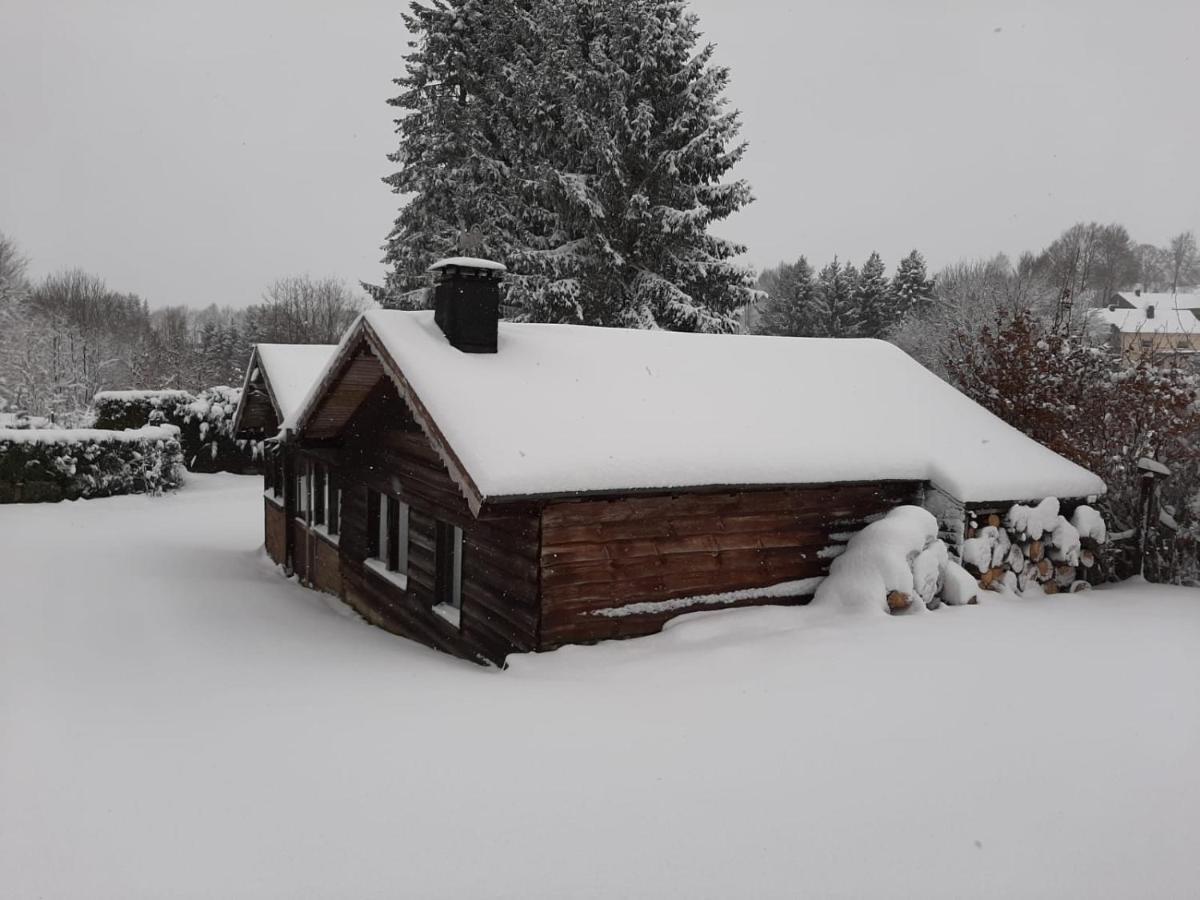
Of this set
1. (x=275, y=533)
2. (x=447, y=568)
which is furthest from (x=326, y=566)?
(x=447, y=568)

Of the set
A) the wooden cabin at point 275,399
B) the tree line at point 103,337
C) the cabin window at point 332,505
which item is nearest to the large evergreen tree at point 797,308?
the tree line at point 103,337

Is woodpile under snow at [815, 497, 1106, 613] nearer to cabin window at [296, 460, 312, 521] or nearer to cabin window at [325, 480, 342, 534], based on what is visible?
cabin window at [325, 480, 342, 534]

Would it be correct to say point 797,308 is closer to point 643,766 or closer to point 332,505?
point 332,505

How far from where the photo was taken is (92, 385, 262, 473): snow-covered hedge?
93.0 feet

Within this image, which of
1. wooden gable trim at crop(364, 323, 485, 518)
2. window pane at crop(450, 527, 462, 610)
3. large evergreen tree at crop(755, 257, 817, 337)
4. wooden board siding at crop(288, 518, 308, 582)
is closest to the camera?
wooden gable trim at crop(364, 323, 485, 518)

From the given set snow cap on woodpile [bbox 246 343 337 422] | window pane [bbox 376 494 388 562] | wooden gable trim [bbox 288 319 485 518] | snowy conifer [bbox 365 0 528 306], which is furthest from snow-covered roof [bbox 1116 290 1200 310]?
wooden gable trim [bbox 288 319 485 518]

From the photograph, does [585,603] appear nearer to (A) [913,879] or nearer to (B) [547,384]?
(B) [547,384]

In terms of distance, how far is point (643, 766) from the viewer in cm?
497

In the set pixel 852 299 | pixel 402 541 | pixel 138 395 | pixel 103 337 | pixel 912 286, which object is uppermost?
pixel 912 286

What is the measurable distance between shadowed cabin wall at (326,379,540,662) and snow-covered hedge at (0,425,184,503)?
50.2 ft

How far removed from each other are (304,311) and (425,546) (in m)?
44.4

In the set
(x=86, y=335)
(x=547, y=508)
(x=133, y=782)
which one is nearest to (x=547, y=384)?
(x=547, y=508)

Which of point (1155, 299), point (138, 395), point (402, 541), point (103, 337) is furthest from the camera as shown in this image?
point (103, 337)

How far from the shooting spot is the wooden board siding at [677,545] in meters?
7.46
